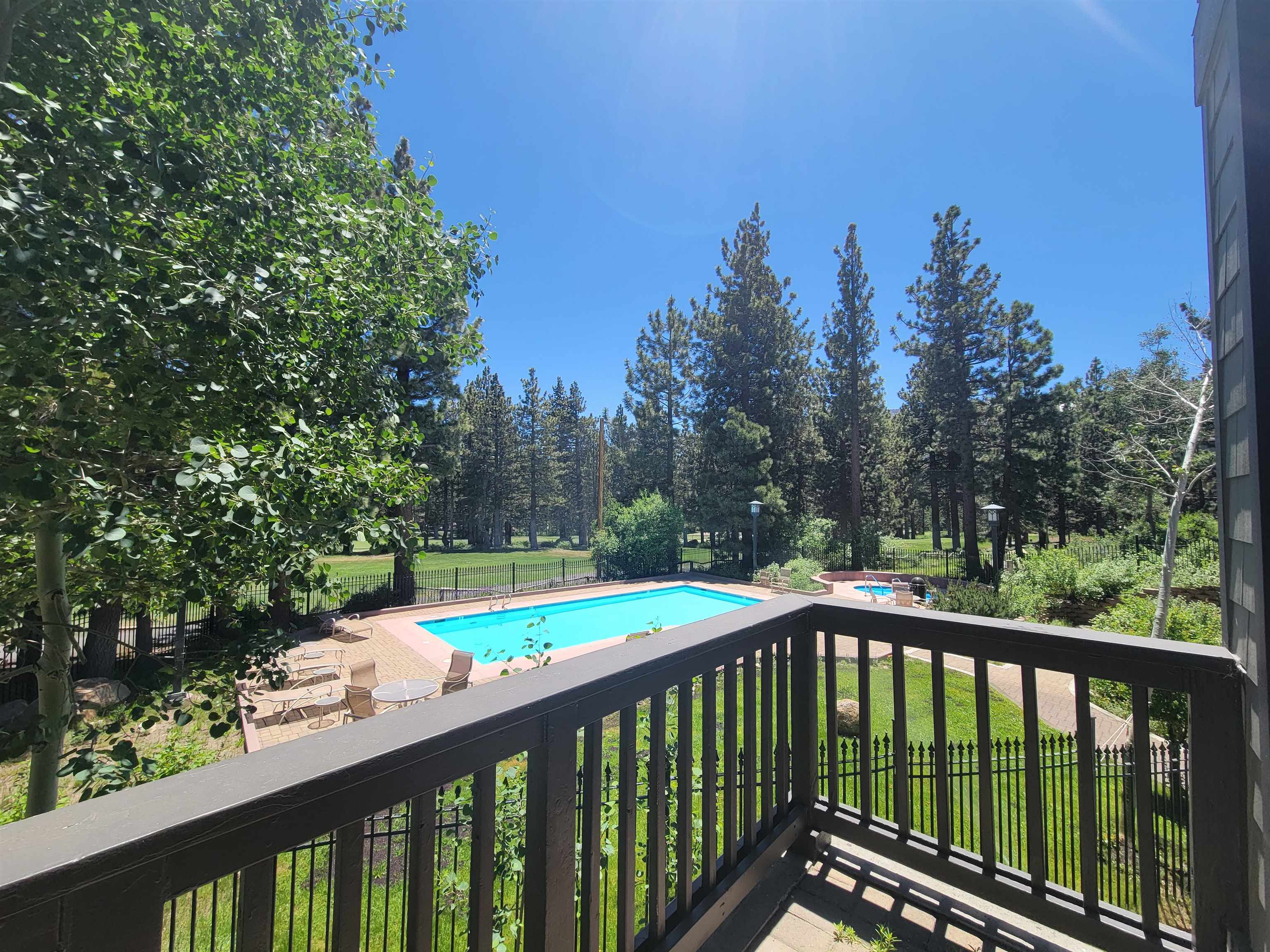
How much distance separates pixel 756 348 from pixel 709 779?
20.1 meters

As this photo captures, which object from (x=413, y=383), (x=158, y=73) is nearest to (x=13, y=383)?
(x=158, y=73)

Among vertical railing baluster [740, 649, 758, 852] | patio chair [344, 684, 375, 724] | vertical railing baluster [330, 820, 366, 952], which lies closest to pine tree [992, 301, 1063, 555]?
patio chair [344, 684, 375, 724]

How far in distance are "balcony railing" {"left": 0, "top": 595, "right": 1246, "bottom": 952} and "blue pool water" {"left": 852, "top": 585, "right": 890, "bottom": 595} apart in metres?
12.9

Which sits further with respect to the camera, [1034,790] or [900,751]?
[900,751]

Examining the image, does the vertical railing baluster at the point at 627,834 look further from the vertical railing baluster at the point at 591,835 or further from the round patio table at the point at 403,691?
the round patio table at the point at 403,691

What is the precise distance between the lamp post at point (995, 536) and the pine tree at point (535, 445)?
2798 centimetres

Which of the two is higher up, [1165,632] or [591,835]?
[591,835]

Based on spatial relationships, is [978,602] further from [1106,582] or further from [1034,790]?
[1034,790]

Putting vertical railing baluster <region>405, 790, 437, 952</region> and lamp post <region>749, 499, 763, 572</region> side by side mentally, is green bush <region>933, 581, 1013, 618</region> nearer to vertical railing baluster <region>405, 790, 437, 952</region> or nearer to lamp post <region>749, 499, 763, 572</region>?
lamp post <region>749, 499, 763, 572</region>

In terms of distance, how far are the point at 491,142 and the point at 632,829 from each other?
30.5ft

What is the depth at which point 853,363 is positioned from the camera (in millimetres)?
20047

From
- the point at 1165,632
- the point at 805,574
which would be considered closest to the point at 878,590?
the point at 805,574

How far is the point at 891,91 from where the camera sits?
6512mm

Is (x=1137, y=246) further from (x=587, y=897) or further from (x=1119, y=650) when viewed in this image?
(x=587, y=897)
